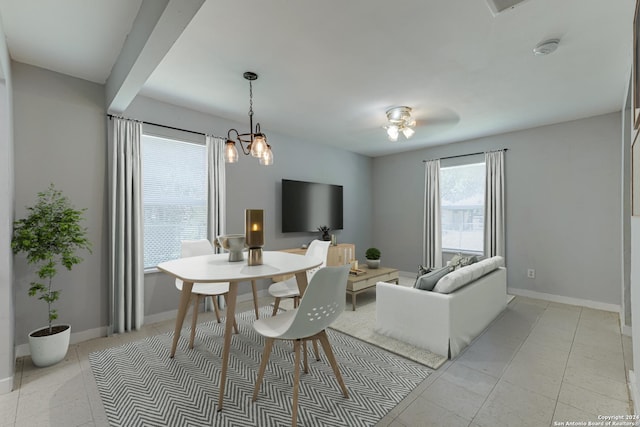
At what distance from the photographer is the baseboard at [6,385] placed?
76.6 inches

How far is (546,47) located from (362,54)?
1345mm

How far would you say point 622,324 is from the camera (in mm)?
3000

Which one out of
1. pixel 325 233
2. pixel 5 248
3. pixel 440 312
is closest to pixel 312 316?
pixel 440 312

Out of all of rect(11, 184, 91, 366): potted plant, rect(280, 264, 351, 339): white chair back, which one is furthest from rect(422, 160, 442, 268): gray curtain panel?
rect(11, 184, 91, 366): potted plant

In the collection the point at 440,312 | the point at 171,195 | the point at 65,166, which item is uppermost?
the point at 65,166

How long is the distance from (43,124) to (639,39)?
412 centimetres

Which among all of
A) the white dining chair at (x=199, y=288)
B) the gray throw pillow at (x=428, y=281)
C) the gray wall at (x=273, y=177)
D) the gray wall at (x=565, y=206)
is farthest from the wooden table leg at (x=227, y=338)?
the gray wall at (x=565, y=206)

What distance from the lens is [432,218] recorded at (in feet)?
16.9

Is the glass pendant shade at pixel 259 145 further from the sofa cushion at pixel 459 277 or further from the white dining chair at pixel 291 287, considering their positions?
the sofa cushion at pixel 459 277

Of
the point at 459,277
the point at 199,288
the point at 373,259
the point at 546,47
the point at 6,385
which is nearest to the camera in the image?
the point at 6,385

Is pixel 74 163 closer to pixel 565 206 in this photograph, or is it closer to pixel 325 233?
pixel 325 233

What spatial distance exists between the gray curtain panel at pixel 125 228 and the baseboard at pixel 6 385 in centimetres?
94

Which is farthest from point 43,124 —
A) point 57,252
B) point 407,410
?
point 407,410

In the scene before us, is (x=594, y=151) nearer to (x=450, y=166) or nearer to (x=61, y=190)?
(x=450, y=166)
